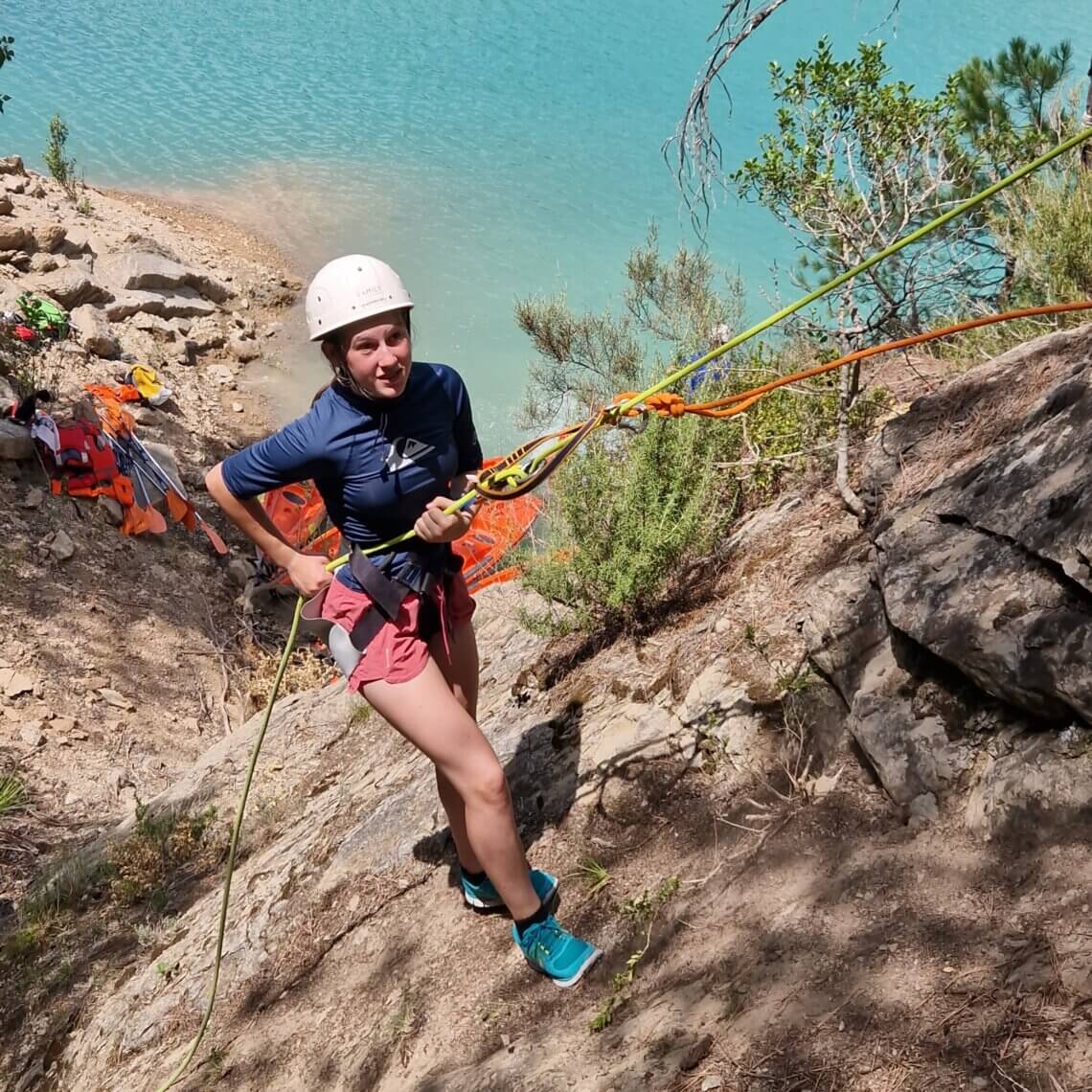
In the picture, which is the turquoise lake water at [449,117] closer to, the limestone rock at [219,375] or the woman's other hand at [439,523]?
the limestone rock at [219,375]

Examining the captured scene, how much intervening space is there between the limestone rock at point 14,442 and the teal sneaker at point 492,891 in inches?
245

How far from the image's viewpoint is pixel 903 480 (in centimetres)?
322

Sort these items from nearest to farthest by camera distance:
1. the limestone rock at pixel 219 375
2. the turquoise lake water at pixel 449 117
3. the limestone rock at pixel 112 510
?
the limestone rock at pixel 112 510
the limestone rock at pixel 219 375
the turquoise lake water at pixel 449 117

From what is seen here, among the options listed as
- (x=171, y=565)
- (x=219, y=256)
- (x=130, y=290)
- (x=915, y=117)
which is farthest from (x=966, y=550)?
(x=219, y=256)

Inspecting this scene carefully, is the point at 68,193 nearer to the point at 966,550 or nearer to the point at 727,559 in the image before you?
the point at 727,559

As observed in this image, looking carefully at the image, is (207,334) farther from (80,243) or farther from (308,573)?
(308,573)

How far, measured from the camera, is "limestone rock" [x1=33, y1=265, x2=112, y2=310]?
11633mm

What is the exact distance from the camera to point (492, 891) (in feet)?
9.02

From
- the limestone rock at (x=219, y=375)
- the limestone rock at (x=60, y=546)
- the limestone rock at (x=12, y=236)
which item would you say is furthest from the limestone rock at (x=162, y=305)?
the limestone rock at (x=60, y=546)

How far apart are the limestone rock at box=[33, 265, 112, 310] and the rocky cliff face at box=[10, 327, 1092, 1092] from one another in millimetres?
10261

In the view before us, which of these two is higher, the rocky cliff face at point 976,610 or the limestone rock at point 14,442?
the limestone rock at point 14,442

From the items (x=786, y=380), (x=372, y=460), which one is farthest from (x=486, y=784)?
(x=786, y=380)

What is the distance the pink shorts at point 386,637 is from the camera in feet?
7.70

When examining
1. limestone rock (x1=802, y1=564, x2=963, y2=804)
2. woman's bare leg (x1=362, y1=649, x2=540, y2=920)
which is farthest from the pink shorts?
limestone rock (x1=802, y1=564, x2=963, y2=804)
